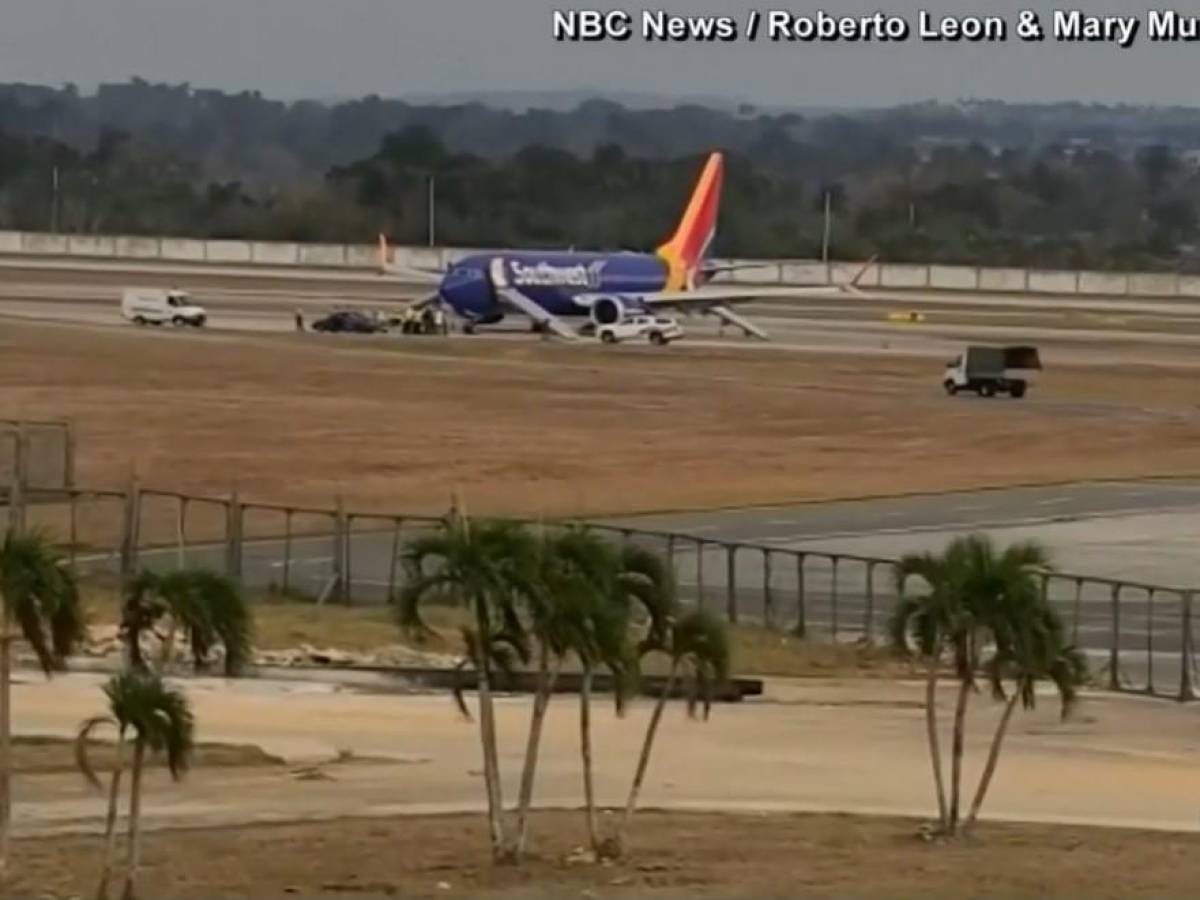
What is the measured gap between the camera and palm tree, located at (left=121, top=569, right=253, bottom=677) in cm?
2342

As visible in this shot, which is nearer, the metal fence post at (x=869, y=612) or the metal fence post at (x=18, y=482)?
the metal fence post at (x=869, y=612)

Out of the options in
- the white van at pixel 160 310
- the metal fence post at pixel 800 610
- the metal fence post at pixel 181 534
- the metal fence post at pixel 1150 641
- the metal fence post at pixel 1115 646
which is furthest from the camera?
the white van at pixel 160 310

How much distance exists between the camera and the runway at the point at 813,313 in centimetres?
12631

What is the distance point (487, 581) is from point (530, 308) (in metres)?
105

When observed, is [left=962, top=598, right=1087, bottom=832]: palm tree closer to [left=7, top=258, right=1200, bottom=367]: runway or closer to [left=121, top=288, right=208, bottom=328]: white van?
[left=7, top=258, right=1200, bottom=367]: runway

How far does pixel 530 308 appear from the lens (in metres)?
129

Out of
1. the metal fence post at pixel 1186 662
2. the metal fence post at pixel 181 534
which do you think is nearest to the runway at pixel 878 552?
the metal fence post at pixel 181 534

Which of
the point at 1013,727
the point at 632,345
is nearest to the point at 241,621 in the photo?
the point at 1013,727

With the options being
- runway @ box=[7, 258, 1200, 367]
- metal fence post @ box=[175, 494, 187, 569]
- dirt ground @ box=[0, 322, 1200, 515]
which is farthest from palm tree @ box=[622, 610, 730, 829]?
runway @ box=[7, 258, 1200, 367]

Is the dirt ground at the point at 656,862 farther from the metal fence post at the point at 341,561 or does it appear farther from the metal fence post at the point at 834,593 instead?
the metal fence post at the point at 341,561

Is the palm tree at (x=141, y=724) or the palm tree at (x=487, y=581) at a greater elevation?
the palm tree at (x=487, y=581)

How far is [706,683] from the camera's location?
27656mm

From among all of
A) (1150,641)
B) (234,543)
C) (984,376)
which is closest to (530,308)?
(984,376)

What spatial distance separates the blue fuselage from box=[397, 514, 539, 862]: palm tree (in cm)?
10438
